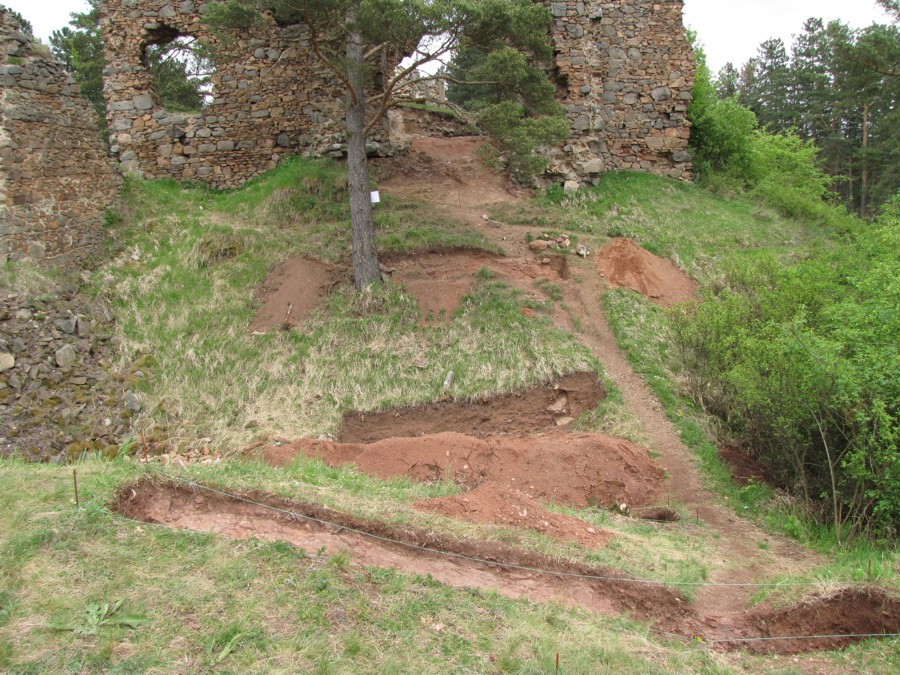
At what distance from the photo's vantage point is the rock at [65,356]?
10898 millimetres

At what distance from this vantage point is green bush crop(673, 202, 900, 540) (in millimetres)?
6930

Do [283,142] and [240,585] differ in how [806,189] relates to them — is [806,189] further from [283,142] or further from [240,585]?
[240,585]

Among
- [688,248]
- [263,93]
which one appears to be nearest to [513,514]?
[688,248]

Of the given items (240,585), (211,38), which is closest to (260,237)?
(211,38)

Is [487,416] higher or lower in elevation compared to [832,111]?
lower

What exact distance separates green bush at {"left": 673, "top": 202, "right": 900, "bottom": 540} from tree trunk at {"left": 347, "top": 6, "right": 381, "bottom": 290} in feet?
18.4

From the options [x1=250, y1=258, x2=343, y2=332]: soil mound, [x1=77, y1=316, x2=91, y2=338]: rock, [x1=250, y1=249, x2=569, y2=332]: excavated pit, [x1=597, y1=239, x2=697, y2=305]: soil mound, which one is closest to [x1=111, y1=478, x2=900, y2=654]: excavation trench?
[x1=250, y1=249, x2=569, y2=332]: excavated pit

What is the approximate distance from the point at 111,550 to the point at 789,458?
7234 millimetres

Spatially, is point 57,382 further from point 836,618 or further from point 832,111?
point 832,111

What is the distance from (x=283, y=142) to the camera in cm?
1634

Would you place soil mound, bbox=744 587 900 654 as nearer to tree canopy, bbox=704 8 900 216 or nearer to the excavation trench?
the excavation trench

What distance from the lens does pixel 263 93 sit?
16266mm

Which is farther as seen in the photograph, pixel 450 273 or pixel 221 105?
pixel 221 105

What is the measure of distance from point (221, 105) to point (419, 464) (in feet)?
37.8
